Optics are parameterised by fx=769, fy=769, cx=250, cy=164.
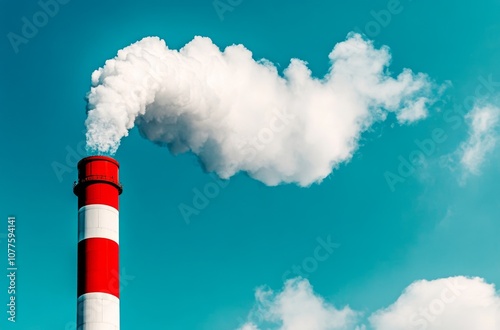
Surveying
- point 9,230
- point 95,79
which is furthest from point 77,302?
point 95,79

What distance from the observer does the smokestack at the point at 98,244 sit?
32.0 meters

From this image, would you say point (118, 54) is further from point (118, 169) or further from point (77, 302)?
point (77, 302)

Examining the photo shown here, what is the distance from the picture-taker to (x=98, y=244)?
3312 cm

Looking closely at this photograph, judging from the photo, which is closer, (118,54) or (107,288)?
(107,288)

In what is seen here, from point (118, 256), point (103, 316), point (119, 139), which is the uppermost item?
point (119, 139)

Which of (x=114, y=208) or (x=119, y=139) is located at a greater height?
(x=119, y=139)

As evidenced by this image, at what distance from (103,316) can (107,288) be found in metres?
1.20

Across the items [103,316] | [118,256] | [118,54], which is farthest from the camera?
[118,54]

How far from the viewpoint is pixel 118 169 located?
3550 centimetres

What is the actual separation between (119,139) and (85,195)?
3.39 m

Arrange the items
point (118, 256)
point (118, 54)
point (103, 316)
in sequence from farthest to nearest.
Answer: point (118, 54), point (118, 256), point (103, 316)

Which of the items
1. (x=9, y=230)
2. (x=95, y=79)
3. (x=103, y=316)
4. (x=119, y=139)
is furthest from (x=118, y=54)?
(x=103, y=316)

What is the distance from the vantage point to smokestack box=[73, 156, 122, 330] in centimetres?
3200

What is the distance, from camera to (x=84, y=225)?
3366 cm
